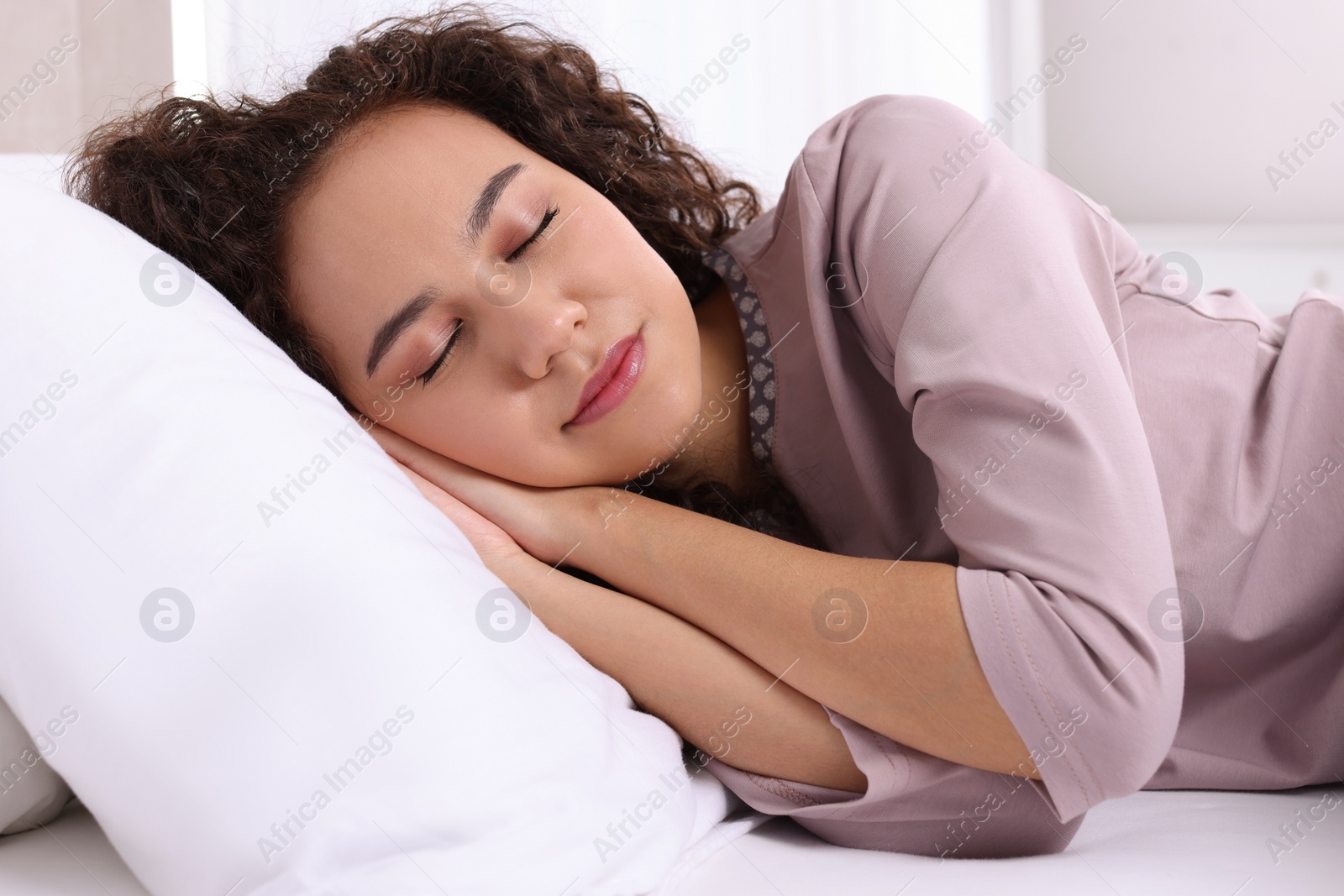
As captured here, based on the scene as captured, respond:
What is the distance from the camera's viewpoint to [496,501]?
3.38 ft

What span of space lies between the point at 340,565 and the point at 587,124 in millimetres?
797

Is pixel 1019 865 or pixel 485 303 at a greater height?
pixel 485 303

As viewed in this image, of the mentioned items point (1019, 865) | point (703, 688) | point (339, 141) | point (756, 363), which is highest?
point (339, 141)

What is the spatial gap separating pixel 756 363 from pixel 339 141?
503mm

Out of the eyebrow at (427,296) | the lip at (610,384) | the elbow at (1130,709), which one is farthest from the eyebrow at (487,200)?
the elbow at (1130,709)

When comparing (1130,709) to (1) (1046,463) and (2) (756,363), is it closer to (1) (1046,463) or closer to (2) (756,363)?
(1) (1046,463)

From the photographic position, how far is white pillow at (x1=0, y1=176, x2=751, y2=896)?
633 mm

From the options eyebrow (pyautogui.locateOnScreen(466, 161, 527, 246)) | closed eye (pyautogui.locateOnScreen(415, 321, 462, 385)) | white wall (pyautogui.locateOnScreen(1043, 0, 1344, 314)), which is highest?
eyebrow (pyautogui.locateOnScreen(466, 161, 527, 246))

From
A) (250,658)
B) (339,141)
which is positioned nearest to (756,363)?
(339,141)

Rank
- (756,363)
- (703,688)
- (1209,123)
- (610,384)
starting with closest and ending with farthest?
1. (703,688)
2. (610,384)
3. (756,363)
4. (1209,123)

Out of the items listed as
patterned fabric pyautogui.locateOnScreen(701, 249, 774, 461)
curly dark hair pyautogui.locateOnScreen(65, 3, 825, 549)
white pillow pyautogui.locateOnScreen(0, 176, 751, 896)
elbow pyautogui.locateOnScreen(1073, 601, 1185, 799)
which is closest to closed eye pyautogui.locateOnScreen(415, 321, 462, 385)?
curly dark hair pyautogui.locateOnScreen(65, 3, 825, 549)

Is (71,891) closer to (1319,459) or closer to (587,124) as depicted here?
(587,124)

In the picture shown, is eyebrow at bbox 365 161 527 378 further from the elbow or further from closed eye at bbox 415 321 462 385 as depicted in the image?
the elbow

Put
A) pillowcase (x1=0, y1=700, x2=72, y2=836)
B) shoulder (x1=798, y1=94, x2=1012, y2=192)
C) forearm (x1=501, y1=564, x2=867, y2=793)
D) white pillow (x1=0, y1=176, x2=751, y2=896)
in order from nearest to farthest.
Result: white pillow (x1=0, y1=176, x2=751, y2=896) < pillowcase (x1=0, y1=700, x2=72, y2=836) < forearm (x1=501, y1=564, x2=867, y2=793) < shoulder (x1=798, y1=94, x2=1012, y2=192)
